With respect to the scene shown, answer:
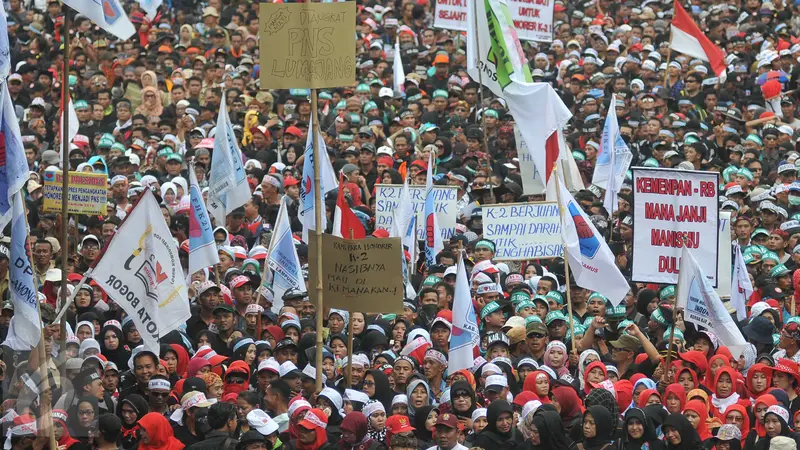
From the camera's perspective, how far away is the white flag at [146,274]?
12.6 meters

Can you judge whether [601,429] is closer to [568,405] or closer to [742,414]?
[568,405]

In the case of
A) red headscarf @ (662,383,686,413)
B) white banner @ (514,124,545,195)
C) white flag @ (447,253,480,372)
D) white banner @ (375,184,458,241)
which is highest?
white banner @ (514,124,545,195)

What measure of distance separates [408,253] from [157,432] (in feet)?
19.7

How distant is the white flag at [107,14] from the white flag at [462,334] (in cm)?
348

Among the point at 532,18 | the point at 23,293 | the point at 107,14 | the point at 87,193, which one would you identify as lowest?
the point at 23,293

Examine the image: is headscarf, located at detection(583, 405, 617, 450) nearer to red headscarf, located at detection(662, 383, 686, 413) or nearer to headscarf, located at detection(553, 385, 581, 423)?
headscarf, located at detection(553, 385, 581, 423)

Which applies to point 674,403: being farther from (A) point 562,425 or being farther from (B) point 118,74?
(B) point 118,74

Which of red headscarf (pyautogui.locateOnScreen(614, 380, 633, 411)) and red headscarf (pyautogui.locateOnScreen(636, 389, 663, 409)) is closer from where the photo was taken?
red headscarf (pyautogui.locateOnScreen(636, 389, 663, 409))

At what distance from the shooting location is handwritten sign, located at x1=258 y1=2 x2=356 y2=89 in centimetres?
1258

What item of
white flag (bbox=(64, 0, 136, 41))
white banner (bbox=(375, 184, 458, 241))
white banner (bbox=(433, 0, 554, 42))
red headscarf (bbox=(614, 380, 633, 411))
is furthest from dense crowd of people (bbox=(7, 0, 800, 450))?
white banner (bbox=(433, 0, 554, 42))

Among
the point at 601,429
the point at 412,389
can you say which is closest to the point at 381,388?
the point at 412,389

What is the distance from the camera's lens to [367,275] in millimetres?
12492

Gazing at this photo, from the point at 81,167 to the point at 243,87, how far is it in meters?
4.40

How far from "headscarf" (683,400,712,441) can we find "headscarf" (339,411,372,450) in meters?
2.38
